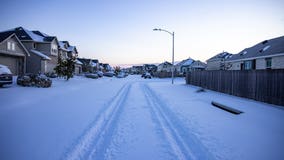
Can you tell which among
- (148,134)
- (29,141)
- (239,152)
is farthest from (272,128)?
(29,141)

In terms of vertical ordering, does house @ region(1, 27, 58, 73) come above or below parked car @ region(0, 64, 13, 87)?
above

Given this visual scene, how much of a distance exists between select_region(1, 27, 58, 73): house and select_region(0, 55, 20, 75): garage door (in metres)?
3.58

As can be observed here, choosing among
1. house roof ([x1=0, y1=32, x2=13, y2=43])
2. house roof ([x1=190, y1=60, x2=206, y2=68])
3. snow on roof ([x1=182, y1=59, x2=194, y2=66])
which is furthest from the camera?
snow on roof ([x1=182, y1=59, x2=194, y2=66])

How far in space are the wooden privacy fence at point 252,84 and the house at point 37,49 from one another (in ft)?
98.4

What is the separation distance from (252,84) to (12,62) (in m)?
32.2

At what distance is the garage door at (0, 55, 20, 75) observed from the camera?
26406 millimetres

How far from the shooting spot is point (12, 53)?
2683 cm

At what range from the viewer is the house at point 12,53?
25733mm

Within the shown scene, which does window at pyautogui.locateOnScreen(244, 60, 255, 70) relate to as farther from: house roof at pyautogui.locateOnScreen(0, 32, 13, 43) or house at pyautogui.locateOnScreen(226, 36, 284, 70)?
house roof at pyautogui.locateOnScreen(0, 32, 13, 43)

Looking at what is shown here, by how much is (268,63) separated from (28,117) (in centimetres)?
2715

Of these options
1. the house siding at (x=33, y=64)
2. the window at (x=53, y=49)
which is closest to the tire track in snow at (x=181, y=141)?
the house siding at (x=33, y=64)

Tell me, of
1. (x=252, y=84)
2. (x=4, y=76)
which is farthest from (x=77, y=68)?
(x=252, y=84)

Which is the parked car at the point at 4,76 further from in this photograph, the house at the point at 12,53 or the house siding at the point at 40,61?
the house siding at the point at 40,61

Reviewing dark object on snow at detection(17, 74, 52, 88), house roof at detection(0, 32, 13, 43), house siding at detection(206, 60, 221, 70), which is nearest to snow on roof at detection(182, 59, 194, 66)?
house siding at detection(206, 60, 221, 70)
